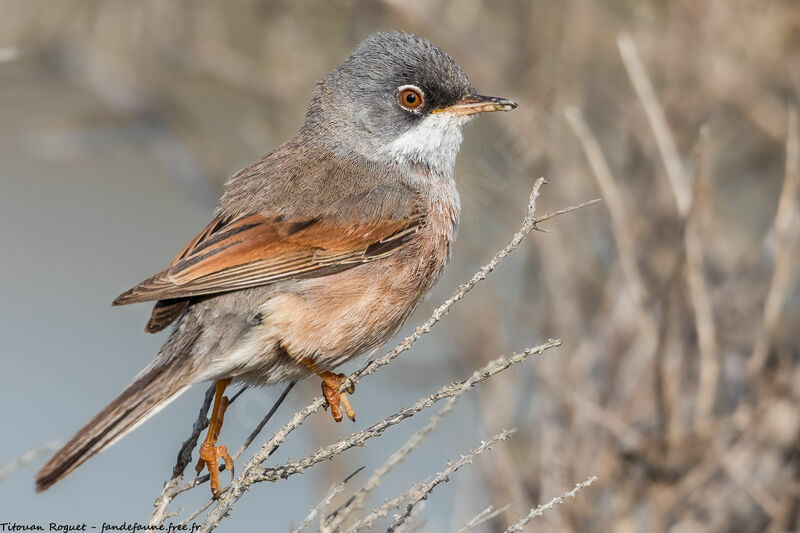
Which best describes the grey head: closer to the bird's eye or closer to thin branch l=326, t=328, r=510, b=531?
the bird's eye

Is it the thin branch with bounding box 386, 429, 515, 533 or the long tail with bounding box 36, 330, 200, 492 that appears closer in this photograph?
the thin branch with bounding box 386, 429, 515, 533

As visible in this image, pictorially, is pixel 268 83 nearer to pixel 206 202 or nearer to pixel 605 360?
pixel 206 202

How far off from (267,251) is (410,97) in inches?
42.6

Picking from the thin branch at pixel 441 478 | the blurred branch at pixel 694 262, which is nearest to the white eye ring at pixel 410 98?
the blurred branch at pixel 694 262

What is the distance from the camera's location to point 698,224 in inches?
160

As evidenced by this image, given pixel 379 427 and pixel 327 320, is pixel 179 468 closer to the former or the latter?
pixel 379 427

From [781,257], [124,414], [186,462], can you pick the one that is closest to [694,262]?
[781,257]

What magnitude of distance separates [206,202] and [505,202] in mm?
2395

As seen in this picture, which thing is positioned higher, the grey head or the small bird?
the grey head

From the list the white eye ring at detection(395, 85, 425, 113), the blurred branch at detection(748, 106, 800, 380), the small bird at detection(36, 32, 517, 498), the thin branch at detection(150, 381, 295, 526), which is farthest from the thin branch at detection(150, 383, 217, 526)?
the blurred branch at detection(748, 106, 800, 380)

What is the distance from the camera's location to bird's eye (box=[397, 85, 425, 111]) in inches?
168

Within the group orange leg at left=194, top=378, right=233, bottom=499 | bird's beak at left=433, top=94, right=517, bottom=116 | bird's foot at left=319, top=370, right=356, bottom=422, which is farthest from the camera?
bird's beak at left=433, top=94, right=517, bottom=116

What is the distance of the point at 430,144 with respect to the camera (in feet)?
14.0

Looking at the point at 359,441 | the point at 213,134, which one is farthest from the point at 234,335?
the point at 213,134
